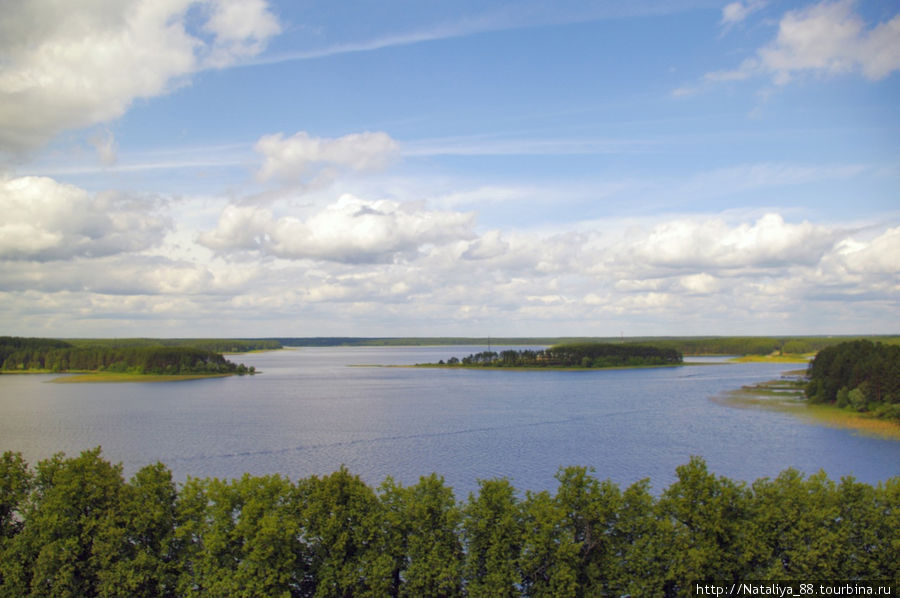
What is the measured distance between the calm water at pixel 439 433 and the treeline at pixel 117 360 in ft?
122

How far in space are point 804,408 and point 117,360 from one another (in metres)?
157

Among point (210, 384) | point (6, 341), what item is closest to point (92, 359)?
point (6, 341)

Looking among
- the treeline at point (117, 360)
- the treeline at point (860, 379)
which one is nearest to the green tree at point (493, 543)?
the treeline at point (860, 379)

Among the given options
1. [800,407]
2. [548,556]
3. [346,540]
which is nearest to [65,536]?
[346,540]

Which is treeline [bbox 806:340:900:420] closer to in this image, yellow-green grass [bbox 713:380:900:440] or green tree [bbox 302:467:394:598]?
yellow-green grass [bbox 713:380:900:440]

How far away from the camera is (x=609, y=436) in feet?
205

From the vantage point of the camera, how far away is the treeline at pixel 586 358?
599ft

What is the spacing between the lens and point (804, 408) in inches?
3216

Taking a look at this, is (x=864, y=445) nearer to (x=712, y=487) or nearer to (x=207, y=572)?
(x=712, y=487)

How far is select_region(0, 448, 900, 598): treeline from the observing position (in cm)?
2128

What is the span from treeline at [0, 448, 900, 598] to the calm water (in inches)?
653

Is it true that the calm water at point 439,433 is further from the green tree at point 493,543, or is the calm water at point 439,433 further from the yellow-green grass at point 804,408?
the green tree at point 493,543

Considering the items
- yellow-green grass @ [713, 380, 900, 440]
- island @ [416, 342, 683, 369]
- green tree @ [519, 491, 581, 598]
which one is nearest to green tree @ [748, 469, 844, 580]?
green tree @ [519, 491, 581, 598]

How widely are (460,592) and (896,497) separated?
15732 millimetres
